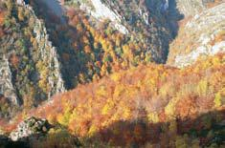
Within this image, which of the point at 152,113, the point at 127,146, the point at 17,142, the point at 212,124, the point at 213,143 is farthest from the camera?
the point at 152,113

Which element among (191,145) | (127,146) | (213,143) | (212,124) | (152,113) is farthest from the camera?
(152,113)

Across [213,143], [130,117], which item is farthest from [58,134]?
[130,117]

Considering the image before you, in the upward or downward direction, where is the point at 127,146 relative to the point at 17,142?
downward

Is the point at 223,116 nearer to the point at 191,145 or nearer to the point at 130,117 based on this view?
the point at 191,145

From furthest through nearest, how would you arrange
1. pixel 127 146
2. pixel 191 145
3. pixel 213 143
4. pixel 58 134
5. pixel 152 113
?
pixel 152 113
pixel 127 146
pixel 191 145
pixel 213 143
pixel 58 134

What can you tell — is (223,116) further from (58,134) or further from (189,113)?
(58,134)

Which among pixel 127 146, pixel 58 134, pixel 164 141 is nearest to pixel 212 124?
pixel 164 141

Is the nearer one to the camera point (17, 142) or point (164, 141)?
point (17, 142)
